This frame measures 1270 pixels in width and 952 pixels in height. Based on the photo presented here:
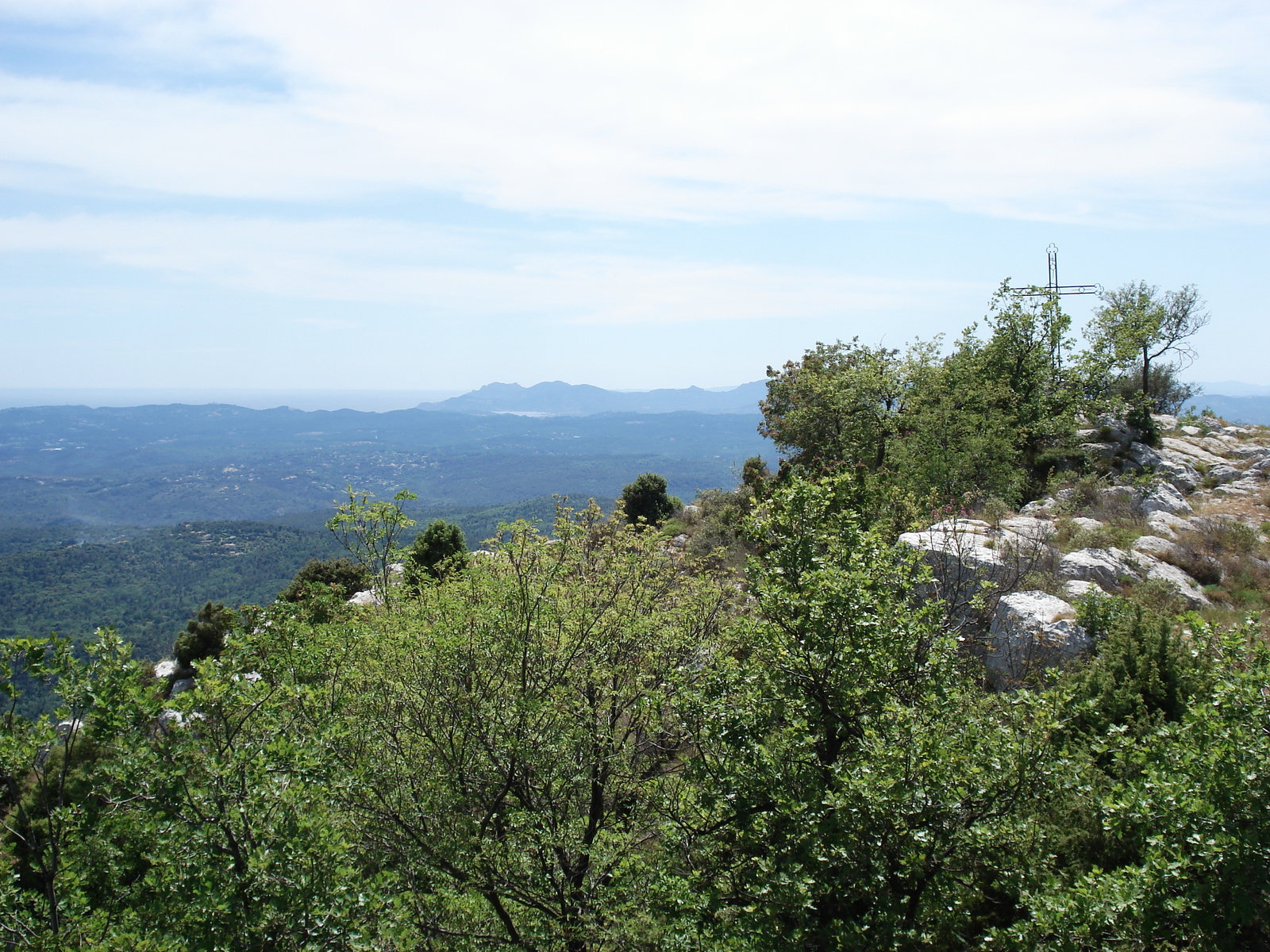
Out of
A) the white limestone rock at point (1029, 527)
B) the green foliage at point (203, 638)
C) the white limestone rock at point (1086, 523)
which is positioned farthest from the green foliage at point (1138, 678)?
the green foliage at point (203, 638)

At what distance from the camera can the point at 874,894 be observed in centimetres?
680

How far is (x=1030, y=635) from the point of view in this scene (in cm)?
1423

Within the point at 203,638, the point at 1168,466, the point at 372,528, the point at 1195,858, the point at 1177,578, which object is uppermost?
the point at 372,528

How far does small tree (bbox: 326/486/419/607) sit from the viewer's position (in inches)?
520

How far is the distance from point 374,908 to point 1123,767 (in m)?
8.20

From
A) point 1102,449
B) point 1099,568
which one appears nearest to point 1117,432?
point 1102,449

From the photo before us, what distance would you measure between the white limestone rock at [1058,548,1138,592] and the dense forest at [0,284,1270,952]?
0.09 meters

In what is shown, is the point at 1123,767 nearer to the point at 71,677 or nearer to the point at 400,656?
the point at 400,656

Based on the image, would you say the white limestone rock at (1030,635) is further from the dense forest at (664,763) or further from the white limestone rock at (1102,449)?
the white limestone rock at (1102,449)

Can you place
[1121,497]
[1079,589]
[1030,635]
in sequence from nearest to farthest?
[1030,635], [1079,589], [1121,497]

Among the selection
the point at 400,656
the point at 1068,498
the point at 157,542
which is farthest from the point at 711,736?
the point at 157,542

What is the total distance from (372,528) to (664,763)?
7192 millimetres

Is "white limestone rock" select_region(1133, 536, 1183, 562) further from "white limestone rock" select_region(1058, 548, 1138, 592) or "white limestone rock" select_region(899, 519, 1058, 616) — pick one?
"white limestone rock" select_region(899, 519, 1058, 616)

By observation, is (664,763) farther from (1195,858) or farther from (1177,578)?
(1177,578)
